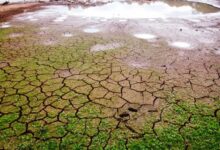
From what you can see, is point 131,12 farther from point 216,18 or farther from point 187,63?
point 187,63

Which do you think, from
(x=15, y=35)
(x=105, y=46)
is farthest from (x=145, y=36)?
(x=15, y=35)

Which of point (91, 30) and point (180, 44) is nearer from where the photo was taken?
point (180, 44)

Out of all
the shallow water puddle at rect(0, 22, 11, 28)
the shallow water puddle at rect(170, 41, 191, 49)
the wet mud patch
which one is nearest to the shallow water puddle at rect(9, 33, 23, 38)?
the shallow water puddle at rect(0, 22, 11, 28)

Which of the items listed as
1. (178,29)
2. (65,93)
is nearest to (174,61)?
(65,93)

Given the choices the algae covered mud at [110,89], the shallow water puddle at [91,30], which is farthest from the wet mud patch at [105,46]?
the shallow water puddle at [91,30]

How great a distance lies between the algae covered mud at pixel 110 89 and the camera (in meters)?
2.65

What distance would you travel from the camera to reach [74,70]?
172 inches

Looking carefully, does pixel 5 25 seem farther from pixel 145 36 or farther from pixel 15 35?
pixel 145 36

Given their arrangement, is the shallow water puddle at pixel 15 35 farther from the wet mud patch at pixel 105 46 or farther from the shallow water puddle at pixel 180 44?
the shallow water puddle at pixel 180 44

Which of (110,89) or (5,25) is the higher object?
(5,25)

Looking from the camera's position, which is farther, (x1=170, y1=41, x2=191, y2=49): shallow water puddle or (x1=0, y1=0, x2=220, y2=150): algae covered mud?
(x1=170, y1=41, x2=191, y2=49): shallow water puddle

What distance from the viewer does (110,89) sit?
144 inches

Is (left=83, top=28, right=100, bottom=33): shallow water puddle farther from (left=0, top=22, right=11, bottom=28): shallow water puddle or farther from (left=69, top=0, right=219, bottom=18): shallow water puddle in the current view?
(left=0, top=22, right=11, bottom=28): shallow water puddle

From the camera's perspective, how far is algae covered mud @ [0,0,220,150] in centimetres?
265
